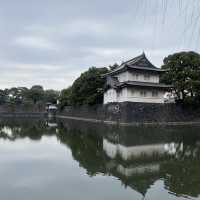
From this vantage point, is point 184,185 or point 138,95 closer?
point 184,185

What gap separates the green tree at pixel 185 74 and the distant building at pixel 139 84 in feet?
3.96

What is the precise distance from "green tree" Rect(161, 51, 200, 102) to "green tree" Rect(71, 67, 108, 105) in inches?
440

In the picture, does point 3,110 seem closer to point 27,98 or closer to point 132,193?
point 27,98

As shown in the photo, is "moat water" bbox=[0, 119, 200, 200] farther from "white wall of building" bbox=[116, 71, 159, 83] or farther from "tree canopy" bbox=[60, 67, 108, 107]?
Answer: "tree canopy" bbox=[60, 67, 108, 107]

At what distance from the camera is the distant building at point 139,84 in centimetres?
3688

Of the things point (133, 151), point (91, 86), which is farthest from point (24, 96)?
point (133, 151)

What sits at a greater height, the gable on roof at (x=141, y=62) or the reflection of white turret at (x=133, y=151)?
the gable on roof at (x=141, y=62)

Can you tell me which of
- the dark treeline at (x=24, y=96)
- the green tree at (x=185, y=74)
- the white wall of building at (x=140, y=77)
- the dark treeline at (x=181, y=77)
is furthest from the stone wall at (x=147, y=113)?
the dark treeline at (x=24, y=96)

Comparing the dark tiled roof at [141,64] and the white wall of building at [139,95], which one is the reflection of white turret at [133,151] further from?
the dark tiled roof at [141,64]

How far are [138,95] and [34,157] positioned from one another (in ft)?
85.6

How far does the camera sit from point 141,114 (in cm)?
3572

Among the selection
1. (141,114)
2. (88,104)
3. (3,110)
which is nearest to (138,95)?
(141,114)

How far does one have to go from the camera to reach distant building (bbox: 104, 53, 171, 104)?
3688cm

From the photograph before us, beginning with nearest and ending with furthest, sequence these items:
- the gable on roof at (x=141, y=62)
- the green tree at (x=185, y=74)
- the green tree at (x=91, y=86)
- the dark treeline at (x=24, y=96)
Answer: the green tree at (x=185, y=74) → the gable on roof at (x=141, y=62) → the green tree at (x=91, y=86) → the dark treeline at (x=24, y=96)
